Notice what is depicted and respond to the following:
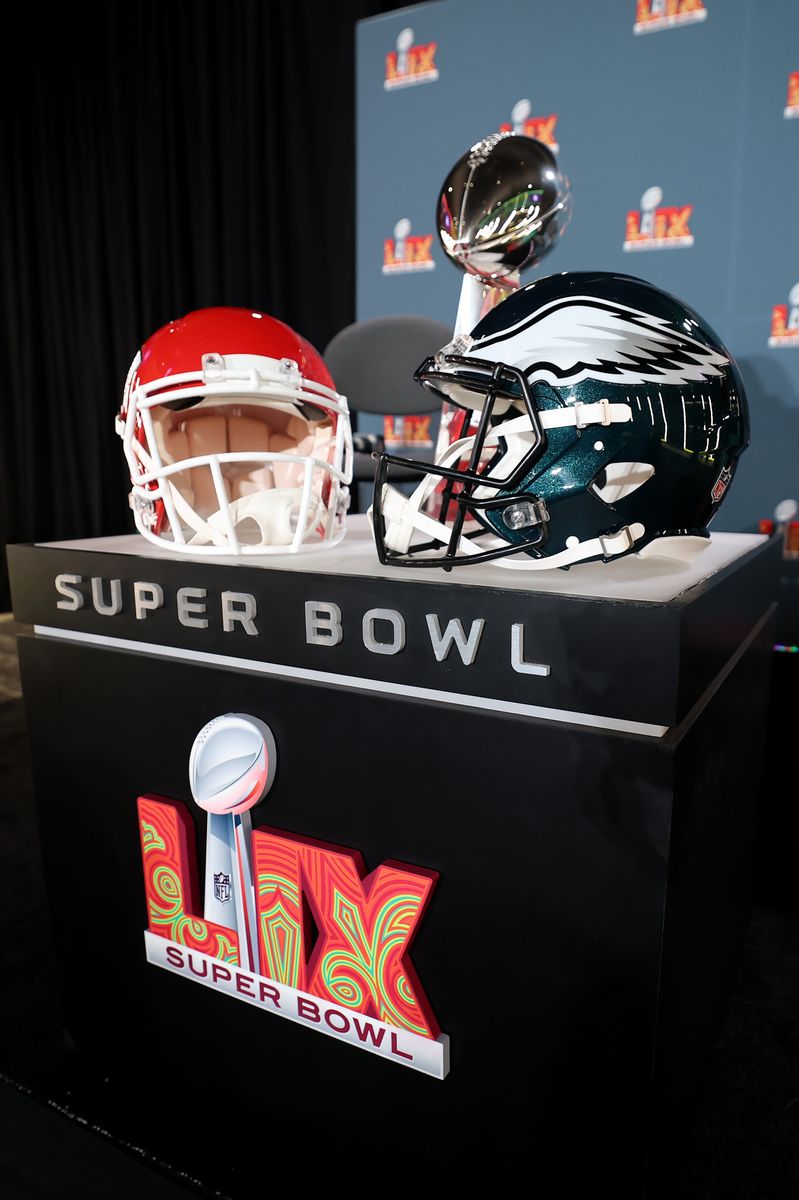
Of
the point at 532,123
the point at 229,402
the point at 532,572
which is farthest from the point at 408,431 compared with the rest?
the point at 532,572

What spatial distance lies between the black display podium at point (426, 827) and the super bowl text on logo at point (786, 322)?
4.16ft

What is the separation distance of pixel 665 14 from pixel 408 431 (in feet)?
4.25

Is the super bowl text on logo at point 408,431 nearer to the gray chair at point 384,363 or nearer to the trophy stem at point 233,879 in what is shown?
the gray chair at point 384,363

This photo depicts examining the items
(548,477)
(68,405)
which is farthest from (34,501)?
(548,477)

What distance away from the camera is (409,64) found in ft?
7.50

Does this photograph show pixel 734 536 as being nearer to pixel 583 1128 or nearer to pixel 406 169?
pixel 583 1128

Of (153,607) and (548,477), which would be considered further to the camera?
(153,607)

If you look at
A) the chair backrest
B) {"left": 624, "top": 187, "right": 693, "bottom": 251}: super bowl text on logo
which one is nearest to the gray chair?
the chair backrest

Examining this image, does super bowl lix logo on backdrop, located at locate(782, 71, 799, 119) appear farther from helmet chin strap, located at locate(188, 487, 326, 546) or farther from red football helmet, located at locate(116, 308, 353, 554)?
helmet chin strap, located at locate(188, 487, 326, 546)

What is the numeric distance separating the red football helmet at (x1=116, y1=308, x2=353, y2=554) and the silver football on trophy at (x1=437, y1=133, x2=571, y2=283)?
28 centimetres

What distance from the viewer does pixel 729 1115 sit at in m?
0.91

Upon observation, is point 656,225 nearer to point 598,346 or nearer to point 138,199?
point 598,346

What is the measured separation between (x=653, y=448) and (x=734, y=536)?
1.65 feet

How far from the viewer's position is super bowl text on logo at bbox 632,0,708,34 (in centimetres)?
186
